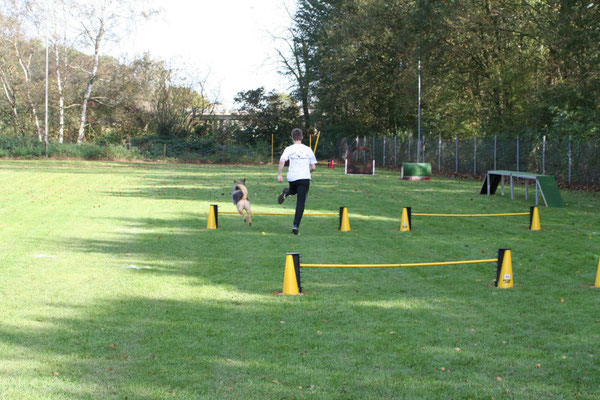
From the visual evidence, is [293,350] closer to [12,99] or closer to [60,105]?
[60,105]

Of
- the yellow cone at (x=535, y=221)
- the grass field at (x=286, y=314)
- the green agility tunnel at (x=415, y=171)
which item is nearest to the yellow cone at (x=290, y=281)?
the grass field at (x=286, y=314)

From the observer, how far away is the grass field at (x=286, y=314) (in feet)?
15.6

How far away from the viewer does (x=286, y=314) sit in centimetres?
666

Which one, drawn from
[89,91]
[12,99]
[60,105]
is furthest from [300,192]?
[12,99]

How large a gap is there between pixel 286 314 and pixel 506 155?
2549 centimetres

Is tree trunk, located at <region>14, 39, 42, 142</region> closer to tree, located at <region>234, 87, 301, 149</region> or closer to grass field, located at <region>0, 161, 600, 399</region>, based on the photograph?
tree, located at <region>234, 87, 301, 149</region>

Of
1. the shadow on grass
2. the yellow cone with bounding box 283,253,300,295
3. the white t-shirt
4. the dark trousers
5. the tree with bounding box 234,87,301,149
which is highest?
the tree with bounding box 234,87,301,149

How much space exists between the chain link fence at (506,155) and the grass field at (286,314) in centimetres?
1218

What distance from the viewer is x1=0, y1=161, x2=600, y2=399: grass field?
4762mm

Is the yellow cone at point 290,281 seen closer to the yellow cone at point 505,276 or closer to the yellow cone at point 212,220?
the yellow cone at point 505,276

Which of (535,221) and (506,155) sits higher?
(506,155)

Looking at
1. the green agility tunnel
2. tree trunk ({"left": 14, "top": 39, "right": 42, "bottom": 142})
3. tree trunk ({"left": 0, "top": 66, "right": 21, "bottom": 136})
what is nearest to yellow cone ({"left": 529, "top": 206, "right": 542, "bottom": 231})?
the green agility tunnel

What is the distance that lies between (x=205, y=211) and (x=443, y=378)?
11.8 meters

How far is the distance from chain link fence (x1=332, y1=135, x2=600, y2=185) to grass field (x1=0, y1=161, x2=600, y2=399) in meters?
12.2
